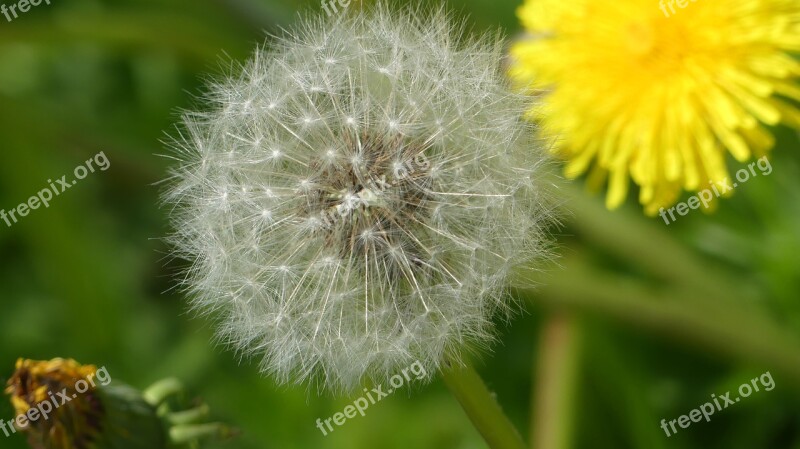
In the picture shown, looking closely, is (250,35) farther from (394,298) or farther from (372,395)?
(394,298)

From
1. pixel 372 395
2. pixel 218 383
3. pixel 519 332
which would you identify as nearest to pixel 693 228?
pixel 519 332

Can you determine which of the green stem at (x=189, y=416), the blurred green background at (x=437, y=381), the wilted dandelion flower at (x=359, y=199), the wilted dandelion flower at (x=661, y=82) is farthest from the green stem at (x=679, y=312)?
the green stem at (x=189, y=416)

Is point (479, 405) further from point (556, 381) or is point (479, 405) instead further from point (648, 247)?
point (648, 247)

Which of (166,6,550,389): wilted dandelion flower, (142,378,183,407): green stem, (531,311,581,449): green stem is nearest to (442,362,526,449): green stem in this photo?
(166,6,550,389): wilted dandelion flower

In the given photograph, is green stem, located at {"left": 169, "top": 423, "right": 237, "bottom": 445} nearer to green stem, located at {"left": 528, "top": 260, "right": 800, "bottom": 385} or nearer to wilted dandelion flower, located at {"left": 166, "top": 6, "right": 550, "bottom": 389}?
wilted dandelion flower, located at {"left": 166, "top": 6, "right": 550, "bottom": 389}

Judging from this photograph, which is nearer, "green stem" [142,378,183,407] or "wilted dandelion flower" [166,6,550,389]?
"wilted dandelion flower" [166,6,550,389]

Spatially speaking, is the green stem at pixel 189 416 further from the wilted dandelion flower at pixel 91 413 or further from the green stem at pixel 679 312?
the green stem at pixel 679 312
